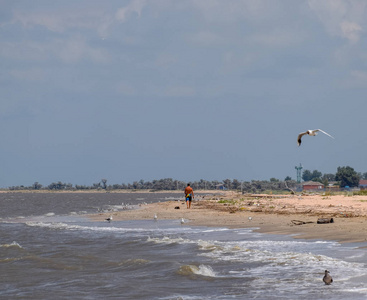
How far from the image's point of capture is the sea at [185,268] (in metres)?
11.3

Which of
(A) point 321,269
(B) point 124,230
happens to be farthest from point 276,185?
(A) point 321,269

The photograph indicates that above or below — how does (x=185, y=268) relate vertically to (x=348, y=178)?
below

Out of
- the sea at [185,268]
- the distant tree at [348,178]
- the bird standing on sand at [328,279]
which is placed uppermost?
the distant tree at [348,178]

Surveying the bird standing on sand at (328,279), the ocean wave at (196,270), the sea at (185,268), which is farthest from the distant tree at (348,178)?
the bird standing on sand at (328,279)

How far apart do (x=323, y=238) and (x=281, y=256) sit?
3.64 metres

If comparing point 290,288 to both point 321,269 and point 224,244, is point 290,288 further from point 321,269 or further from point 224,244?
point 224,244

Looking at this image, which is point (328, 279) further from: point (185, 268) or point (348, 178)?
point (348, 178)

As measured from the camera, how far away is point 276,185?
649 ft

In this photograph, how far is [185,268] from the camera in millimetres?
14109

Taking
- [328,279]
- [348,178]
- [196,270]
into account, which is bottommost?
[196,270]

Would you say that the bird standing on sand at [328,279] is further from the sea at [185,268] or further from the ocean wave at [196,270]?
the ocean wave at [196,270]

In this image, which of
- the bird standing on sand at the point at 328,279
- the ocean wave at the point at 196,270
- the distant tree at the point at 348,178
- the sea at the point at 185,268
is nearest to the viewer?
the bird standing on sand at the point at 328,279

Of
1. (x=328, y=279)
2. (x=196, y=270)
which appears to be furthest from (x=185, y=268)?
(x=328, y=279)

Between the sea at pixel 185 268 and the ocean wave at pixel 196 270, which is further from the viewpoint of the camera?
the ocean wave at pixel 196 270
